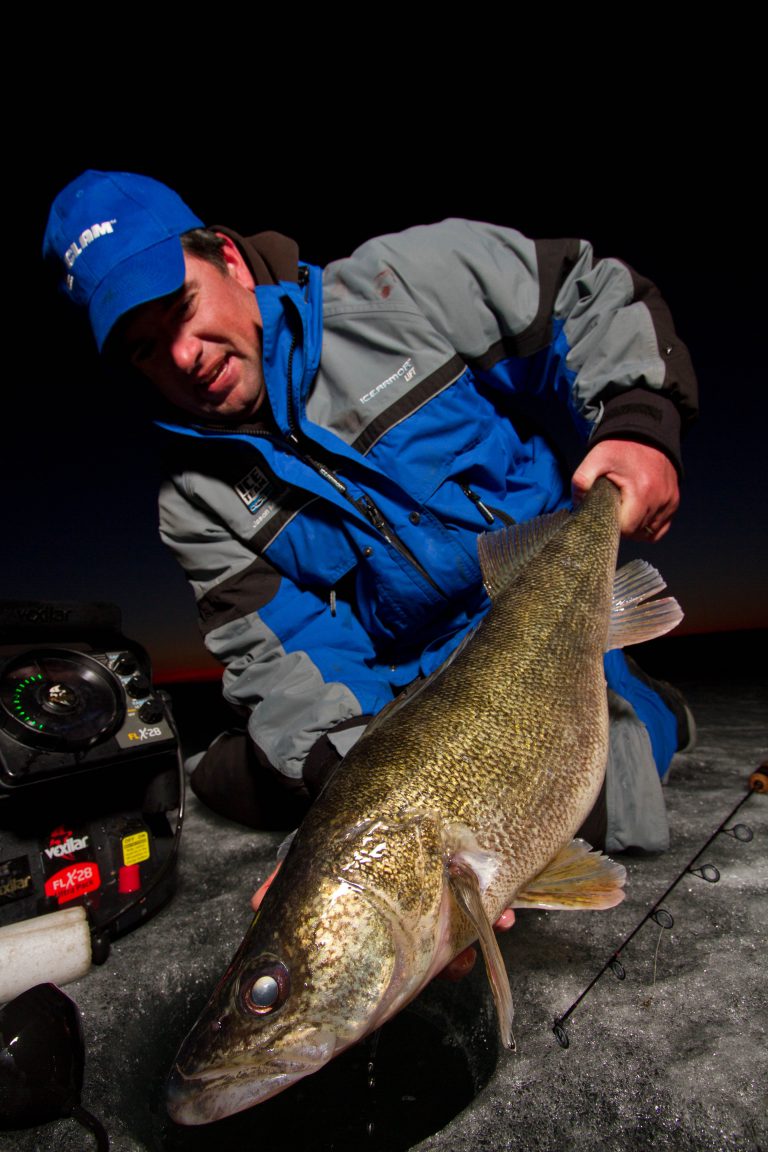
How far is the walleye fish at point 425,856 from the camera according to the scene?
1232 millimetres

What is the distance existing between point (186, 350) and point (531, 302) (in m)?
1.53

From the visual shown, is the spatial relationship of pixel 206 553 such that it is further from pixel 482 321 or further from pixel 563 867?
pixel 563 867

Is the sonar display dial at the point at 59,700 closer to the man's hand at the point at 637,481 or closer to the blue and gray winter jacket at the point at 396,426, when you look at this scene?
the blue and gray winter jacket at the point at 396,426

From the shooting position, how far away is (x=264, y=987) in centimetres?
126

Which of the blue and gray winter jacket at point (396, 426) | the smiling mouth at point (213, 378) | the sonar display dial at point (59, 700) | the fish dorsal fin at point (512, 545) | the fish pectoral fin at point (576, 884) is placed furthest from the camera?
the smiling mouth at point (213, 378)

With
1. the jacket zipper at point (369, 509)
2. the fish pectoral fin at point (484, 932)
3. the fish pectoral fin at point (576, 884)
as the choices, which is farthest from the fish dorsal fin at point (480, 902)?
the jacket zipper at point (369, 509)

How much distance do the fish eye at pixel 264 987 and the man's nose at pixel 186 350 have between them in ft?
7.57

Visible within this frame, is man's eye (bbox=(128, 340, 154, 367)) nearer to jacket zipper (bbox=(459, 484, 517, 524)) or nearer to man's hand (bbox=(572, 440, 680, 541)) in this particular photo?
jacket zipper (bbox=(459, 484, 517, 524))

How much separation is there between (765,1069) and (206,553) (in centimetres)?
280

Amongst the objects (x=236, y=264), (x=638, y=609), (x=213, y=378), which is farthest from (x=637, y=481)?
(x=236, y=264)

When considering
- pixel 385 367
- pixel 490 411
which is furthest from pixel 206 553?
pixel 490 411

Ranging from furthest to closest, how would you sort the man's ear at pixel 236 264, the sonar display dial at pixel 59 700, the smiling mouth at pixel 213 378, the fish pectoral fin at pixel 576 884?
1. the man's ear at pixel 236 264
2. the smiling mouth at pixel 213 378
3. the sonar display dial at pixel 59 700
4. the fish pectoral fin at pixel 576 884

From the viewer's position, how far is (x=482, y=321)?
9.25 feet

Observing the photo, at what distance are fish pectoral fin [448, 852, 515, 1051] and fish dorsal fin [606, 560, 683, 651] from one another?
96 cm
